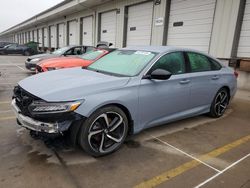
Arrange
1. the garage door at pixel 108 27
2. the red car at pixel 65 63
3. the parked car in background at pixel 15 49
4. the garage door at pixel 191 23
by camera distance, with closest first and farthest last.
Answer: the red car at pixel 65 63, the garage door at pixel 191 23, the garage door at pixel 108 27, the parked car in background at pixel 15 49

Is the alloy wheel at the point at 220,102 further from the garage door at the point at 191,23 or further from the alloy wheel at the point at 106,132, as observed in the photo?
the garage door at the point at 191,23

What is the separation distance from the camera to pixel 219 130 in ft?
13.5

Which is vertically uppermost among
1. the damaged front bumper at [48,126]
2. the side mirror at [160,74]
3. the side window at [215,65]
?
the side window at [215,65]

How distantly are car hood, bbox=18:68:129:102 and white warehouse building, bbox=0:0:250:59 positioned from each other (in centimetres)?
665

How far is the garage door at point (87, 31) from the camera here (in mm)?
17834

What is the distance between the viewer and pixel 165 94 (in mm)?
3465

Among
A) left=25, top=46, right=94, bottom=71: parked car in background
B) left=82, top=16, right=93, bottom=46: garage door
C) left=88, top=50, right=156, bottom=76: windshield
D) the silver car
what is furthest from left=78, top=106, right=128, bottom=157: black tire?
left=82, top=16, right=93, bottom=46: garage door

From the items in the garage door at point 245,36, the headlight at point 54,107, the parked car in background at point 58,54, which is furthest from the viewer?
the parked car in background at point 58,54

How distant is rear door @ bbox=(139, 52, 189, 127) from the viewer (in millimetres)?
3236

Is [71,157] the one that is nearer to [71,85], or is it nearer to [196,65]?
[71,85]

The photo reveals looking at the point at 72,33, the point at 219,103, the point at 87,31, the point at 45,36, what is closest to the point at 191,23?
the point at 219,103

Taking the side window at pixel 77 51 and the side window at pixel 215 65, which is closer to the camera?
the side window at pixel 215 65

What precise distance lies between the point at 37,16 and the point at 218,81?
29.7m

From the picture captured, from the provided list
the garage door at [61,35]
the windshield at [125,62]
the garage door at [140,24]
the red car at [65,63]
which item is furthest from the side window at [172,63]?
the garage door at [61,35]
